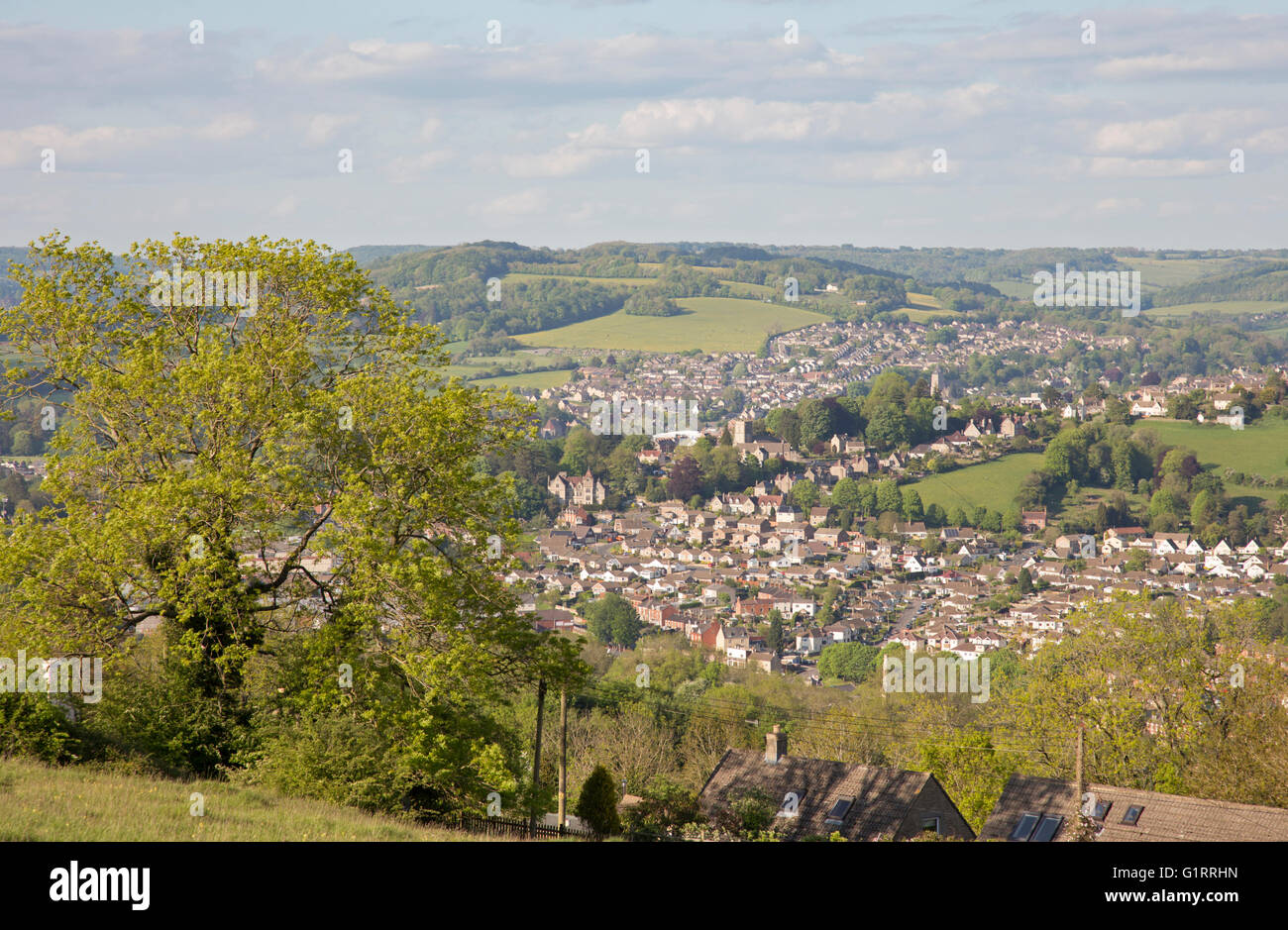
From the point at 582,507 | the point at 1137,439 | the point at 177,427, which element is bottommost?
the point at 582,507

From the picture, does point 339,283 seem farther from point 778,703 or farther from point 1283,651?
point 778,703

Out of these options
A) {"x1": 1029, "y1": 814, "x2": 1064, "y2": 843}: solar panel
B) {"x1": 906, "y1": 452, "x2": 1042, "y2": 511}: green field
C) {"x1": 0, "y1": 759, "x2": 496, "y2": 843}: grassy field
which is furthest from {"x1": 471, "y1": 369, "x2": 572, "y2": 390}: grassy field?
{"x1": 0, "y1": 759, "x2": 496, "y2": 843}: grassy field

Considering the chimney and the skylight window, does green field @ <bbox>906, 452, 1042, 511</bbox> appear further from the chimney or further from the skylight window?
the skylight window

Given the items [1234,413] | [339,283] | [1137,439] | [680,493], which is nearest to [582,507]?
[680,493]

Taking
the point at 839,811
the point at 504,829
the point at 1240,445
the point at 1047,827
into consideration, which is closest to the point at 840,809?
the point at 839,811

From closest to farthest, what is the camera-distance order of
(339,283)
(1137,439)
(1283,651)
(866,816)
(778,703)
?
1. (339,283)
2. (866,816)
3. (1283,651)
4. (778,703)
5. (1137,439)

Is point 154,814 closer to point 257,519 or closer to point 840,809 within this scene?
point 257,519

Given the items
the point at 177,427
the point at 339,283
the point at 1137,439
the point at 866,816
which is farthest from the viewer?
the point at 1137,439
